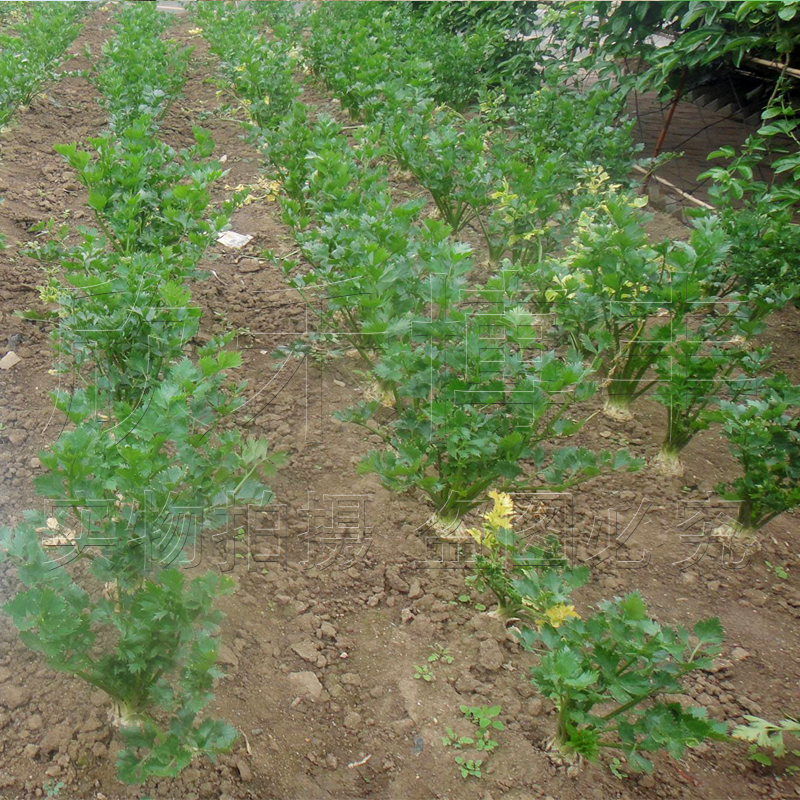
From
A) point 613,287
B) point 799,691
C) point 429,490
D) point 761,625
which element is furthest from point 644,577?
point 613,287

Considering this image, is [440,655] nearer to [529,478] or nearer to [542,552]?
[542,552]

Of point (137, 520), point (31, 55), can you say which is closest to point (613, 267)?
point (137, 520)

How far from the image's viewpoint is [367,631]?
2.53m

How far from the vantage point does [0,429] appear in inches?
122

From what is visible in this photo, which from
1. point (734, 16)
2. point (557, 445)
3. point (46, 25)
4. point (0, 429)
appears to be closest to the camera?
point (0, 429)

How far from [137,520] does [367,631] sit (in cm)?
90

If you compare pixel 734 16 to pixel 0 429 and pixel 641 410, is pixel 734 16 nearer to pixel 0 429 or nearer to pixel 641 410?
pixel 641 410

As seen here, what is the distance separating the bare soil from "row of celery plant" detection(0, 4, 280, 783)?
18 centimetres

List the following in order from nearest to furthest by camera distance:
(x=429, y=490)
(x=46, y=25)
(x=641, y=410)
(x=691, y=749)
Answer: (x=691, y=749) → (x=429, y=490) → (x=641, y=410) → (x=46, y=25)

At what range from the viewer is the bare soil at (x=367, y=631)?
207 centimetres

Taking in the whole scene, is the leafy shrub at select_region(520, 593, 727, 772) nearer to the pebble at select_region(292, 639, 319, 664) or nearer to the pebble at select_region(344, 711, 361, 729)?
the pebble at select_region(344, 711, 361, 729)

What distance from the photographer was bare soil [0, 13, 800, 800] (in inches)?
81.4

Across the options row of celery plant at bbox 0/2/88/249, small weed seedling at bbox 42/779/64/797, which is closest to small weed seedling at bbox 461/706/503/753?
small weed seedling at bbox 42/779/64/797

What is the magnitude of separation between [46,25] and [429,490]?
27.6ft
